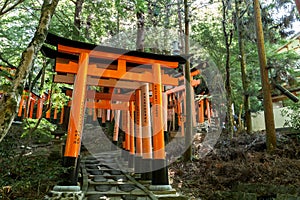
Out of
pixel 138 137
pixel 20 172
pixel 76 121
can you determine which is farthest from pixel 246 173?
pixel 20 172

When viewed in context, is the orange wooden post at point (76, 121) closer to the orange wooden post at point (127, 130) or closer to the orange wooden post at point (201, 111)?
the orange wooden post at point (127, 130)

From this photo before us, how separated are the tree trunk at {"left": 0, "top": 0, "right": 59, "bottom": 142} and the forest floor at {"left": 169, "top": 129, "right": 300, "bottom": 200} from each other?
4.56m

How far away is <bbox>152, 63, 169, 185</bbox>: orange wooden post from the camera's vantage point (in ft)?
17.7

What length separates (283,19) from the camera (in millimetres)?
11180

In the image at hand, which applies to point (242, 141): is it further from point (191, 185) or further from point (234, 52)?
point (234, 52)

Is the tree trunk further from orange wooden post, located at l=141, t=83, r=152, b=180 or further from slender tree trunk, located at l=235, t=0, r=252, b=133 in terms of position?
slender tree trunk, located at l=235, t=0, r=252, b=133

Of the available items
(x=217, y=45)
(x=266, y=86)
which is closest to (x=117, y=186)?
(x=266, y=86)

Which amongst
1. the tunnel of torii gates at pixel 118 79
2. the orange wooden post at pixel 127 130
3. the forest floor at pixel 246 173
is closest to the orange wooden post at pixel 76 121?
the tunnel of torii gates at pixel 118 79

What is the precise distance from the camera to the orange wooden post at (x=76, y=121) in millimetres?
4781

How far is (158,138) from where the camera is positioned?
18.7ft

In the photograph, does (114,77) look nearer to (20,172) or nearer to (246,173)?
(20,172)

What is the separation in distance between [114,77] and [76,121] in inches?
55.6

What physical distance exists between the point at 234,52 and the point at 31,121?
11.1m

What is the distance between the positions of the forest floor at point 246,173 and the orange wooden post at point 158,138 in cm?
106
